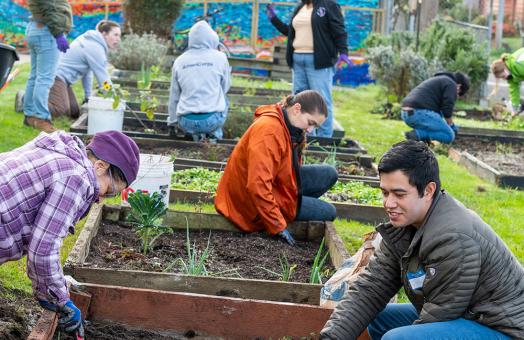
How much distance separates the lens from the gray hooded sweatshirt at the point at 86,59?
10.5 meters

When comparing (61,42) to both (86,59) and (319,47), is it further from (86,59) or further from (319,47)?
(319,47)

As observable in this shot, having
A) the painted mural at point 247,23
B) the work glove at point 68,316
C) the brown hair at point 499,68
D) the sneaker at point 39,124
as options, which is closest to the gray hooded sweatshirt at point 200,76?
the sneaker at point 39,124

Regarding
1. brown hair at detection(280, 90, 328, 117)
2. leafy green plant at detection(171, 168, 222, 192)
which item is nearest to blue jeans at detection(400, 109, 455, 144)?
leafy green plant at detection(171, 168, 222, 192)

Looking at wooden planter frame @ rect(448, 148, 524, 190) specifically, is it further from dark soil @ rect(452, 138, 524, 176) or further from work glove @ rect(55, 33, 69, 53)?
work glove @ rect(55, 33, 69, 53)

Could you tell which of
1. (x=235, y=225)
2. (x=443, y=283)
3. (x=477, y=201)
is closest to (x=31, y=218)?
(x=443, y=283)

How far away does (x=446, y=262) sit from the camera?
3436 mm

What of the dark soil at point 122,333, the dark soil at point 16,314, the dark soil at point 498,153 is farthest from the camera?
the dark soil at point 498,153

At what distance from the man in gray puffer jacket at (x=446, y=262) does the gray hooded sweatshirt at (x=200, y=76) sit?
542cm

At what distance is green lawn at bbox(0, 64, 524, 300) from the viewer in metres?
6.16

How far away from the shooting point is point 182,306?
426cm

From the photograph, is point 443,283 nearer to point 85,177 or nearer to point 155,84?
point 85,177

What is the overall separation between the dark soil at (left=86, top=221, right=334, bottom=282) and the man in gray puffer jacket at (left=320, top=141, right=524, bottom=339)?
1.68 m

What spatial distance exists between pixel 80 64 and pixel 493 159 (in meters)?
5.24

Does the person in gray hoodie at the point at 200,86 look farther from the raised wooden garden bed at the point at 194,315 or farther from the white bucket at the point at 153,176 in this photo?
the raised wooden garden bed at the point at 194,315
